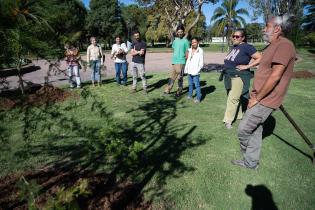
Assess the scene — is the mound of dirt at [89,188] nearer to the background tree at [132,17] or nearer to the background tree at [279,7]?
the background tree at [279,7]

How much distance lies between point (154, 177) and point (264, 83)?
6.63 ft

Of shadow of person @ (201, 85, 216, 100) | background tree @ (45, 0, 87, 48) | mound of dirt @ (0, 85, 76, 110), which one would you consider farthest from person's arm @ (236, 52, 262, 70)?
background tree @ (45, 0, 87, 48)

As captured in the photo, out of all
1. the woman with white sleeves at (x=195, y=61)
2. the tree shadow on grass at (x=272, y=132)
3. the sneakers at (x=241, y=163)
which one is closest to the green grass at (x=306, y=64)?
the woman with white sleeves at (x=195, y=61)

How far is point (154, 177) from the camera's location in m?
4.15

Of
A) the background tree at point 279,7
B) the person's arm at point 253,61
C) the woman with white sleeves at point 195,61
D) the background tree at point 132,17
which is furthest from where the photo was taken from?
the background tree at point 132,17

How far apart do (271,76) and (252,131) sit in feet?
3.07

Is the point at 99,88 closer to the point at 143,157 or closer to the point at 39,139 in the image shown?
the point at 143,157

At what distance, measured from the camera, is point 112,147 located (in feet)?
11.2

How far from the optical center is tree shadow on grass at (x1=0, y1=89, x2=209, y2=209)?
3223 mm

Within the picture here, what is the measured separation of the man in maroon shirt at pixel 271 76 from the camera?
138 inches

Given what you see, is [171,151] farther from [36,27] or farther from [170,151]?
[36,27]

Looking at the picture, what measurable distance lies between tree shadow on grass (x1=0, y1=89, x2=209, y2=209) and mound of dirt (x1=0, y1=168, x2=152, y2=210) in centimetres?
2

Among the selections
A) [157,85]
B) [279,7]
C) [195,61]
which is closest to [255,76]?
[195,61]

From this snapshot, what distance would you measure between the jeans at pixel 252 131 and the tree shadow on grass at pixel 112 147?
91cm
